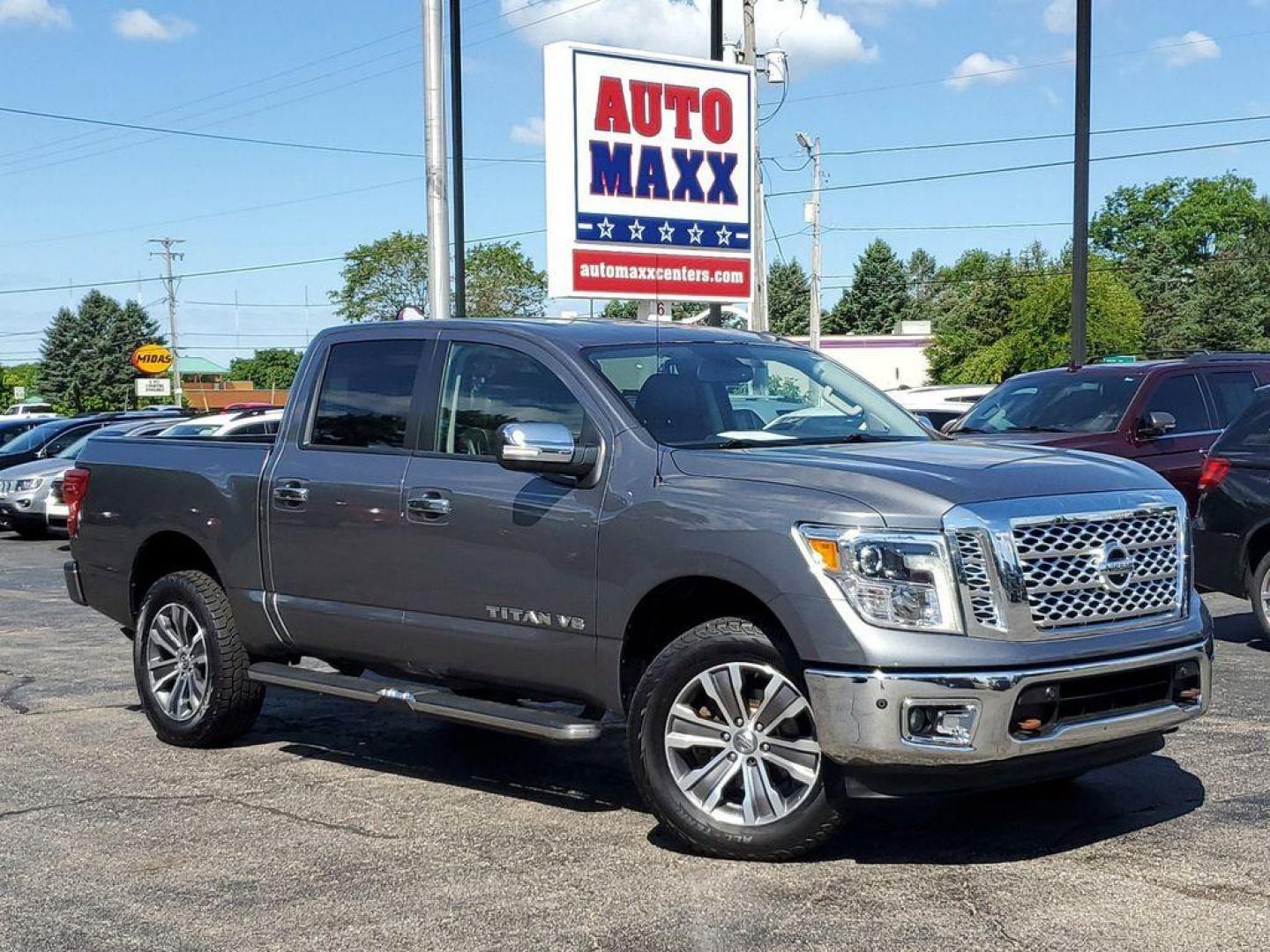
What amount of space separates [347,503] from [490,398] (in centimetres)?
77

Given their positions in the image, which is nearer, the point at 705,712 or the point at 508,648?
the point at 705,712

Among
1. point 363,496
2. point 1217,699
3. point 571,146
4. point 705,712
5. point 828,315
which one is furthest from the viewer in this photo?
point 828,315

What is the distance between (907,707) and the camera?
17.1 ft

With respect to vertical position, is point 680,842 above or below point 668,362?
below

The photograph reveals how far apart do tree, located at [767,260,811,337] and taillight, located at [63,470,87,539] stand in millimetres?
94490

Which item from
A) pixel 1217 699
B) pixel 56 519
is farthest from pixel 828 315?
pixel 1217 699

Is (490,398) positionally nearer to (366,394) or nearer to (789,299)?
(366,394)

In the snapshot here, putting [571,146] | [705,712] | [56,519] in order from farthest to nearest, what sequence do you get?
[56,519]
[571,146]
[705,712]

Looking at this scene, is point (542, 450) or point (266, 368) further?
point (266, 368)

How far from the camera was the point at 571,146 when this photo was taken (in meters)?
18.7

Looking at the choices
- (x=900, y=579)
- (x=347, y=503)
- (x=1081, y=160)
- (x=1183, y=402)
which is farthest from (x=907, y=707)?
(x=1081, y=160)

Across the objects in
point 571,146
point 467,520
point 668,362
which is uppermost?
point 571,146

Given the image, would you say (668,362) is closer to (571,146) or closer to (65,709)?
(65,709)

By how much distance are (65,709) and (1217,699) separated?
6035mm
